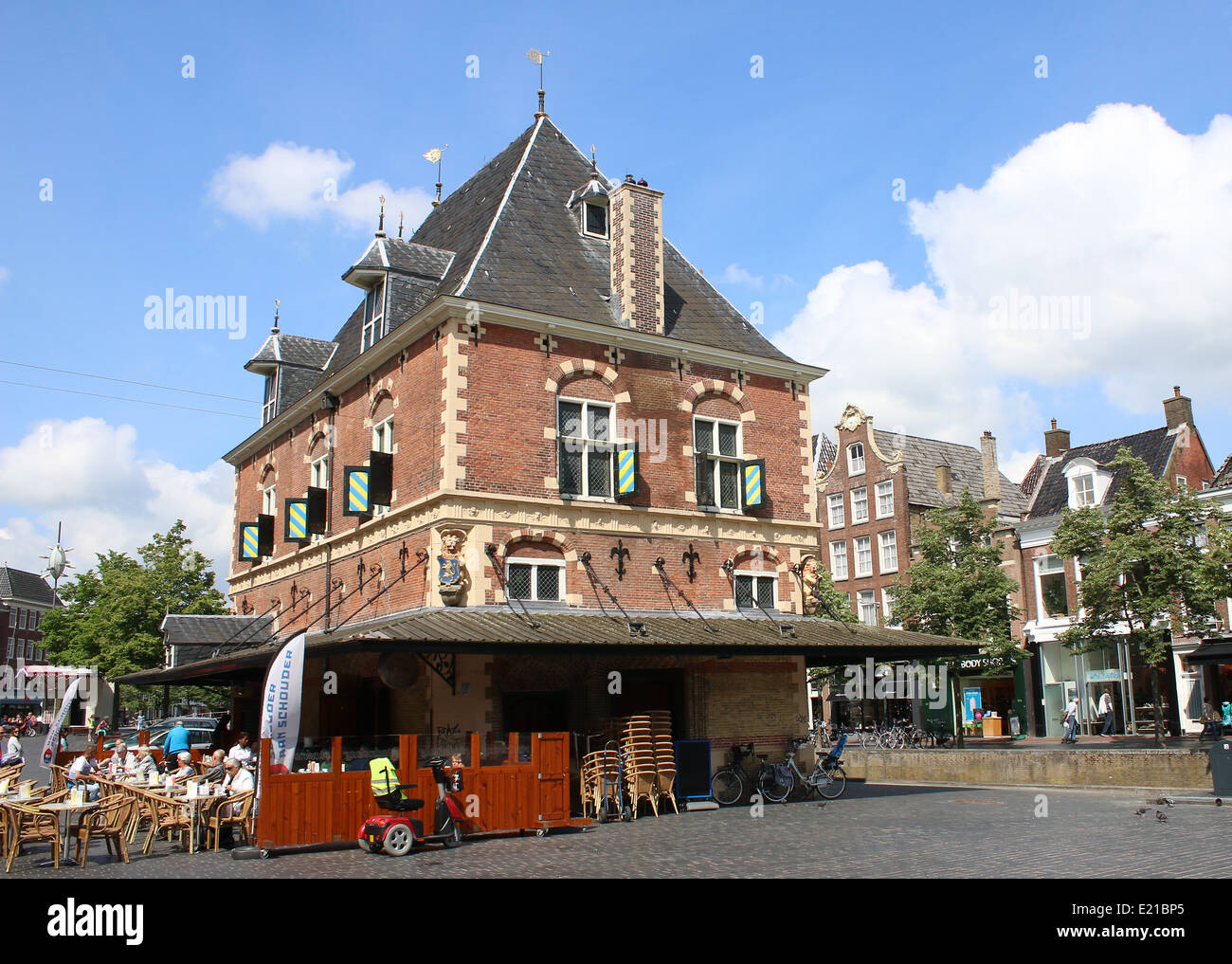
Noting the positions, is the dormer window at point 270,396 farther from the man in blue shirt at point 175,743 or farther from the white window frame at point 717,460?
the white window frame at point 717,460

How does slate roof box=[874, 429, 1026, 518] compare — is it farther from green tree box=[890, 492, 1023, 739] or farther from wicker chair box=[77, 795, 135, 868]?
wicker chair box=[77, 795, 135, 868]

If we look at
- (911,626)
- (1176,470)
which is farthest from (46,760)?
(1176,470)

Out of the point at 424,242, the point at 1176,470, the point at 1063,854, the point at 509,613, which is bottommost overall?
the point at 1063,854

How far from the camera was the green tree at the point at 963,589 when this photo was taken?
3322cm

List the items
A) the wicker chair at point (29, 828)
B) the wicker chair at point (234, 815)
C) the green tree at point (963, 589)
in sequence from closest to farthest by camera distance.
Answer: the wicker chair at point (29, 828) → the wicker chair at point (234, 815) → the green tree at point (963, 589)

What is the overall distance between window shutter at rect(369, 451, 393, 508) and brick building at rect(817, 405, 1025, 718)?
29073 mm

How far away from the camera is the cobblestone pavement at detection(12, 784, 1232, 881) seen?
11.2 meters

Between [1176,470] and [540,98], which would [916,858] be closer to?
[540,98]

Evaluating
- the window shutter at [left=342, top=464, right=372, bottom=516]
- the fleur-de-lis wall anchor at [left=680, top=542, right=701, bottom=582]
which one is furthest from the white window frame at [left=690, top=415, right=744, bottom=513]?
the window shutter at [left=342, top=464, right=372, bottom=516]

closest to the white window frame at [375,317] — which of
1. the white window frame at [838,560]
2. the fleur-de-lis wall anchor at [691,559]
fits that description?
the fleur-de-lis wall anchor at [691,559]

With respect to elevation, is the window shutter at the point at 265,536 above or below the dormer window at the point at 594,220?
below

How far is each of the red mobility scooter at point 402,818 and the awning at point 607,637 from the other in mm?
1920

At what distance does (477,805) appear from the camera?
14891 millimetres
